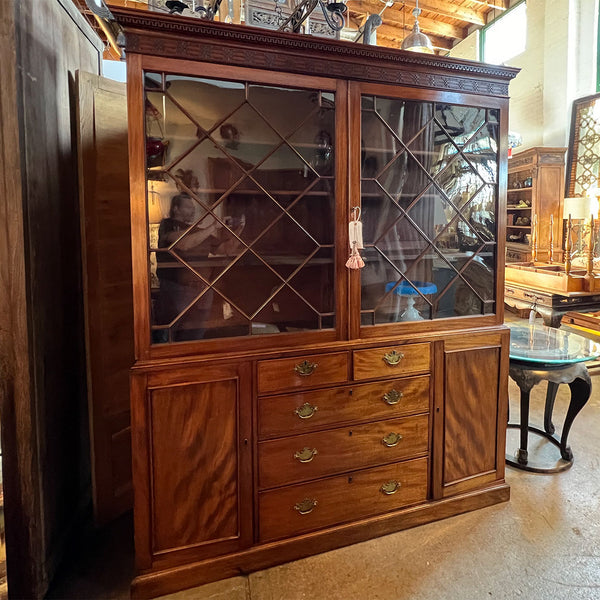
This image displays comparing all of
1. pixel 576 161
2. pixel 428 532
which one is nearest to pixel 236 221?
pixel 428 532

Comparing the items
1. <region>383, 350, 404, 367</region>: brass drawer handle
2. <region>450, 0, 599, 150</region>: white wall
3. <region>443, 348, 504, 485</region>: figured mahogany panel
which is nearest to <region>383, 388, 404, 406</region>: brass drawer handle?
<region>383, 350, 404, 367</region>: brass drawer handle

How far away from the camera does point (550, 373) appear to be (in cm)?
217

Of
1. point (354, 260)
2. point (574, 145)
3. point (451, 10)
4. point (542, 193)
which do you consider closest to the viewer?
point (354, 260)

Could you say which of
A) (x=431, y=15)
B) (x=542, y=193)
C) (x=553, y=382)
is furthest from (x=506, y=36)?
(x=553, y=382)

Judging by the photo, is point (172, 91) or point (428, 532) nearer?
point (172, 91)

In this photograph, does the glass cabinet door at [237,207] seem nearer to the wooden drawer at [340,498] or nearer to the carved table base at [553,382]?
the wooden drawer at [340,498]

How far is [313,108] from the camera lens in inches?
62.9

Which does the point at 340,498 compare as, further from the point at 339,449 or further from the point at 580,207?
the point at 580,207

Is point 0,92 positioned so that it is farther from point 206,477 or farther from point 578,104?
point 578,104

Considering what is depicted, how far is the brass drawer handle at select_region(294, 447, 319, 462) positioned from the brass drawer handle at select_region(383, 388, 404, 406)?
1.17ft

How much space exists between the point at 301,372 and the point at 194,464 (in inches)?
19.7

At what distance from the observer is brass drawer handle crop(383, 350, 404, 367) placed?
1767 millimetres

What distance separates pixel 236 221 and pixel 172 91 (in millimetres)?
463

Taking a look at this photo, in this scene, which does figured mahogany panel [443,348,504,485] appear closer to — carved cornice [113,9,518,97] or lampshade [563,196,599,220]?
carved cornice [113,9,518,97]
